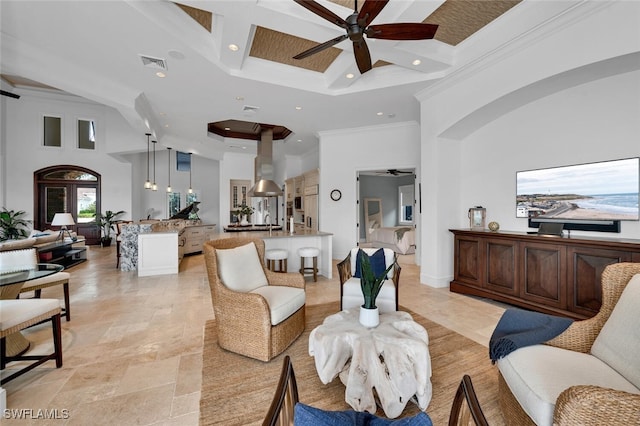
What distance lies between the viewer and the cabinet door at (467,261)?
391cm

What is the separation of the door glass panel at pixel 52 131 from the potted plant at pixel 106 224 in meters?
2.57

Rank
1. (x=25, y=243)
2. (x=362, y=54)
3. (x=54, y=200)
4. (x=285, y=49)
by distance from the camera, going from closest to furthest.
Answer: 1. (x=362, y=54)
2. (x=285, y=49)
3. (x=25, y=243)
4. (x=54, y=200)

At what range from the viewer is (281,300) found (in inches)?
97.7

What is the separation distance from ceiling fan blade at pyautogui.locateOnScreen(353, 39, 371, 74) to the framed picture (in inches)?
108

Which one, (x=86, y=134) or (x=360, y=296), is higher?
(x=86, y=134)

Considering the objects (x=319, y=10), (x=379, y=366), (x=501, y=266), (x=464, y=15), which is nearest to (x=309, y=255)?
(x=501, y=266)

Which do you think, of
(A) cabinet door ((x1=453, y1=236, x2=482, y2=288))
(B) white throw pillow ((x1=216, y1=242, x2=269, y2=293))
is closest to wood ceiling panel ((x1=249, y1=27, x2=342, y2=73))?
(B) white throw pillow ((x1=216, y1=242, x2=269, y2=293))

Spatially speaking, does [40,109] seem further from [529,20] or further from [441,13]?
[529,20]

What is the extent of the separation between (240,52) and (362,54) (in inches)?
65.1

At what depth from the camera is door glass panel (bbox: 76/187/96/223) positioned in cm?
909

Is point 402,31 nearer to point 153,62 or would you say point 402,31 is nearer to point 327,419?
point 327,419

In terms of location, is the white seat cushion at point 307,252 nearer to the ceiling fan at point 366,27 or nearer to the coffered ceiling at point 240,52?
the coffered ceiling at point 240,52

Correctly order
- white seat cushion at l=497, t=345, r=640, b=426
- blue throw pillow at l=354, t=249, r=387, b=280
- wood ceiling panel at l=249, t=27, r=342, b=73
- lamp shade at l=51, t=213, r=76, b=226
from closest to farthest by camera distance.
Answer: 1. white seat cushion at l=497, t=345, r=640, b=426
2. blue throw pillow at l=354, t=249, r=387, b=280
3. wood ceiling panel at l=249, t=27, r=342, b=73
4. lamp shade at l=51, t=213, r=76, b=226

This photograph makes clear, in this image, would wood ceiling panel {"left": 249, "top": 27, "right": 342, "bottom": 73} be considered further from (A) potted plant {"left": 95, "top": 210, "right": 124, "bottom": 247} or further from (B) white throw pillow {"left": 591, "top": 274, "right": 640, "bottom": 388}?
(A) potted plant {"left": 95, "top": 210, "right": 124, "bottom": 247}
